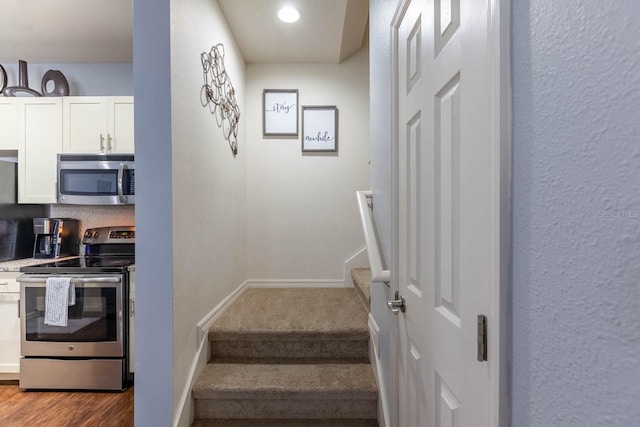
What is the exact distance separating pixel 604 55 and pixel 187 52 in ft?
5.74

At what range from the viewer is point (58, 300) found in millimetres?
2195

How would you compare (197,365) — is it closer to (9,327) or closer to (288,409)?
(288,409)

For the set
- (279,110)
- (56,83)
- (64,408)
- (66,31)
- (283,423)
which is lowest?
(64,408)

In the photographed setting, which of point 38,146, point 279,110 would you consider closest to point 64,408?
point 38,146

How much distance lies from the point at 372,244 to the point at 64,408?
7.85 ft

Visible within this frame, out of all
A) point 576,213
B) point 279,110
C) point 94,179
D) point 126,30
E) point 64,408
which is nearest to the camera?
point 576,213

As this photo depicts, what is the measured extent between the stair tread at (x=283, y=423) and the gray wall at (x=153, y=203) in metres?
0.38

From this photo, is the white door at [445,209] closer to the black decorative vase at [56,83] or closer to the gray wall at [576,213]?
the gray wall at [576,213]

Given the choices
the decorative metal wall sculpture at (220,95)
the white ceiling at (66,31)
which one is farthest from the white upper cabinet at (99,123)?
the decorative metal wall sculpture at (220,95)

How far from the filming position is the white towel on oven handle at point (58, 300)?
2193mm

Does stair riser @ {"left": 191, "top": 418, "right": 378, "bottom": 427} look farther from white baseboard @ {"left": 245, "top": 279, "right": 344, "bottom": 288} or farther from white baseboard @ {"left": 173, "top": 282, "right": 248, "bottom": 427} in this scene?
white baseboard @ {"left": 245, "top": 279, "right": 344, "bottom": 288}

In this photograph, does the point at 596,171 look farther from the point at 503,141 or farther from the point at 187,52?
the point at 187,52

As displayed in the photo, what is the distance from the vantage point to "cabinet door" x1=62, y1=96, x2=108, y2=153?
8.52 feet

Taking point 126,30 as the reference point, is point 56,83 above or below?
below
